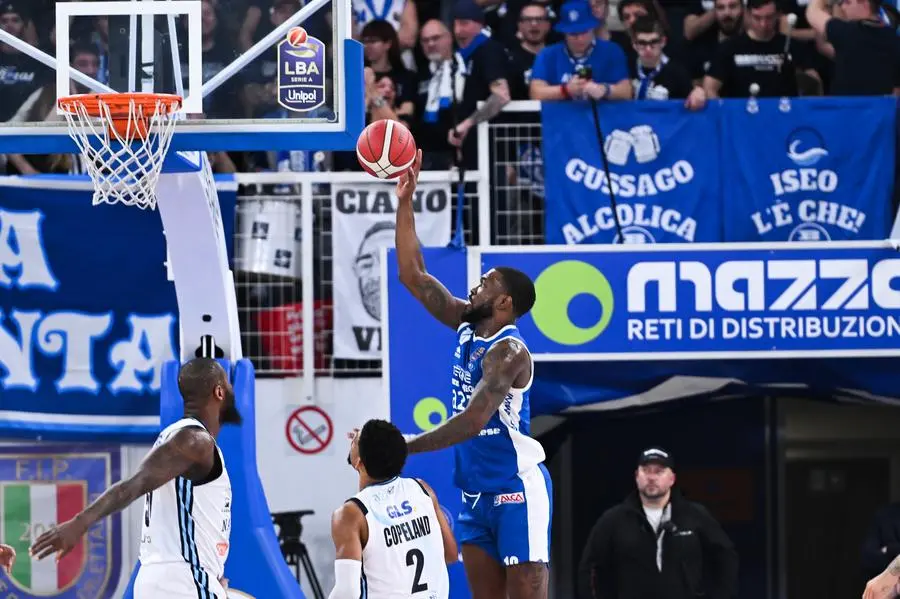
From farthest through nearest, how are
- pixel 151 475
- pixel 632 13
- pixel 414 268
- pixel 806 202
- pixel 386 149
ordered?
pixel 632 13 < pixel 806 202 < pixel 414 268 < pixel 386 149 < pixel 151 475

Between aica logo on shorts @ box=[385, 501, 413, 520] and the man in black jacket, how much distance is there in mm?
4211

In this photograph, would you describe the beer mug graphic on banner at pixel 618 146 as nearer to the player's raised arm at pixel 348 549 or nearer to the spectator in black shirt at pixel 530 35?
the spectator in black shirt at pixel 530 35

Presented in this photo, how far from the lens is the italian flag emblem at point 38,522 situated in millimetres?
12695

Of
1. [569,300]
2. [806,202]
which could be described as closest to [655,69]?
[806,202]

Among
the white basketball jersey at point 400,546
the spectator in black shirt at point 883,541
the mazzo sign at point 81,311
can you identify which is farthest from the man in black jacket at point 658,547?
the white basketball jersey at point 400,546

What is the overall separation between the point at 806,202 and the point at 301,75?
479cm

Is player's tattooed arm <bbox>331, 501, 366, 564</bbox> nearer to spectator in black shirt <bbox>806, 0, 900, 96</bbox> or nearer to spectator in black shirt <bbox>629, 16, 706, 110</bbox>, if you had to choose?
spectator in black shirt <bbox>629, 16, 706, 110</bbox>

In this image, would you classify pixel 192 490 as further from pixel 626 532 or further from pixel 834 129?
pixel 834 129

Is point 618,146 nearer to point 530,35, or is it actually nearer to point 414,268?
point 530,35

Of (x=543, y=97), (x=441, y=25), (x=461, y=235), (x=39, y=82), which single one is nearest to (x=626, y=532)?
(x=461, y=235)

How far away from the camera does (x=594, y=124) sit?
12000 mm

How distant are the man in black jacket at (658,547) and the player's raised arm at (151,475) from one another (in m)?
4.48

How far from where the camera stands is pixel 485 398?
775 centimetres

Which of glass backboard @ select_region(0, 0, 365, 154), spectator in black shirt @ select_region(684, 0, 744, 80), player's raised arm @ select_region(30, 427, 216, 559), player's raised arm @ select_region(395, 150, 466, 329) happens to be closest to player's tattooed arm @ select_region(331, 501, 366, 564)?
player's raised arm @ select_region(30, 427, 216, 559)
